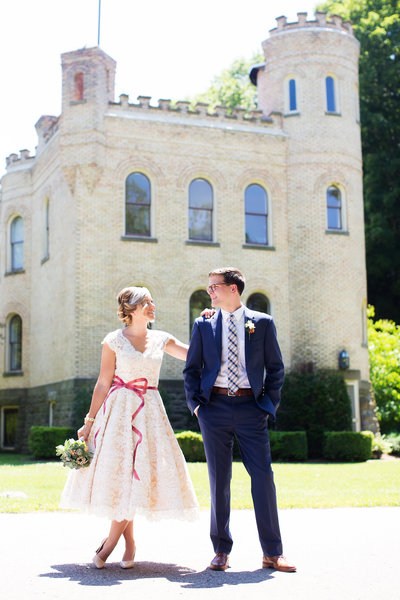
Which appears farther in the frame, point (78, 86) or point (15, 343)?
point (15, 343)

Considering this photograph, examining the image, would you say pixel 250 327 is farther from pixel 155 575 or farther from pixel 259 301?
pixel 259 301

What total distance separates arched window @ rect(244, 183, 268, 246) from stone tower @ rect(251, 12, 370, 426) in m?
0.81

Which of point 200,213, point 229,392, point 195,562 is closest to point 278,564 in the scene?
point 195,562

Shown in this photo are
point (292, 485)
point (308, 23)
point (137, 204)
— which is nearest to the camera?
point (292, 485)

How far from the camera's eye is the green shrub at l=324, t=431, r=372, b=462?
2181 cm

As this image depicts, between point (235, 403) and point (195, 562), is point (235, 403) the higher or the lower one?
the higher one

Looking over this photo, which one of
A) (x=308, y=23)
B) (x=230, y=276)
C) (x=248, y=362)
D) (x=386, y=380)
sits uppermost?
(x=308, y=23)

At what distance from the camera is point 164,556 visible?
21.0ft

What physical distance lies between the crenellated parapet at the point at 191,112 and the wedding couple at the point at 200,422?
757 inches

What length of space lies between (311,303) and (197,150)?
599 centimetres

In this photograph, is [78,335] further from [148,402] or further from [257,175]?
[148,402]

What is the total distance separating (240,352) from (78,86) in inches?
778

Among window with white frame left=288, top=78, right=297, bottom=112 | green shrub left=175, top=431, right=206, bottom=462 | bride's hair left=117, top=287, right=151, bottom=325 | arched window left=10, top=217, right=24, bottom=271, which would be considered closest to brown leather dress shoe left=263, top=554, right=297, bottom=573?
bride's hair left=117, top=287, right=151, bottom=325

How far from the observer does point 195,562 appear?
20.1 feet
